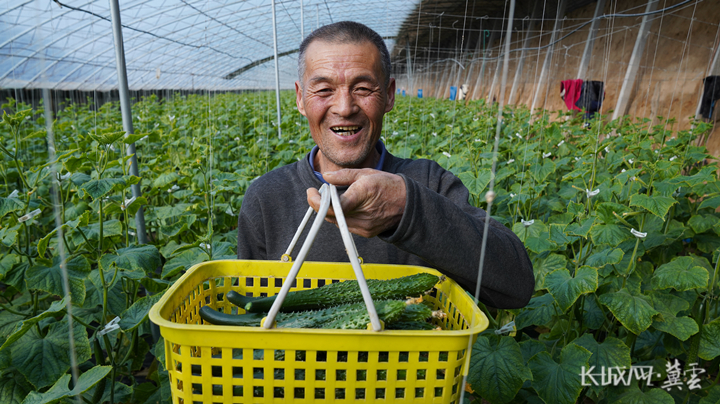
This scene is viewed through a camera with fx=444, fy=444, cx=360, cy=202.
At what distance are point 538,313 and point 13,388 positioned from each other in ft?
6.33

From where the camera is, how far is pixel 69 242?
1.86 m

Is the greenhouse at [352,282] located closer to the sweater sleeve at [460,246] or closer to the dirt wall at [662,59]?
the sweater sleeve at [460,246]

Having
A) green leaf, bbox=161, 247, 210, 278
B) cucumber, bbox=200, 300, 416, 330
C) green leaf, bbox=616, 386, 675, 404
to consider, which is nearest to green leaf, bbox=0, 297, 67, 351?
green leaf, bbox=161, 247, 210, 278

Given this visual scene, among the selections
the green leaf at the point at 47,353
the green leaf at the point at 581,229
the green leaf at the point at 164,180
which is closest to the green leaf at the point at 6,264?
the green leaf at the point at 47,353

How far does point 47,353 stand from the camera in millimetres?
1493

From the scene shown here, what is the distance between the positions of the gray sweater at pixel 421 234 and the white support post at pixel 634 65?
28.1ft

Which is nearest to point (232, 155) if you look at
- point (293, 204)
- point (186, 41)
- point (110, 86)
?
point (293, 204)

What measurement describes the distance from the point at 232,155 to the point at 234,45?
1584cm

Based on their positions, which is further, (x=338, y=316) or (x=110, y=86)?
(x=110, y=86)

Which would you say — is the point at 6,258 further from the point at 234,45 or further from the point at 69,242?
the point at 234,45

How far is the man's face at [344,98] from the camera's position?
136 cm

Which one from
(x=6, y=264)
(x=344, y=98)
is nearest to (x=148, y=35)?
(x=6, y=264)

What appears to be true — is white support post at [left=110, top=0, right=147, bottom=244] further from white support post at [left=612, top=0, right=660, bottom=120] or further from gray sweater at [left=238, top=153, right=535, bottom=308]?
white support post at [left=612, top=0, right=660, bottom=120]

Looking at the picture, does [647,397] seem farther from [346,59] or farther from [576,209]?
[346,59]
